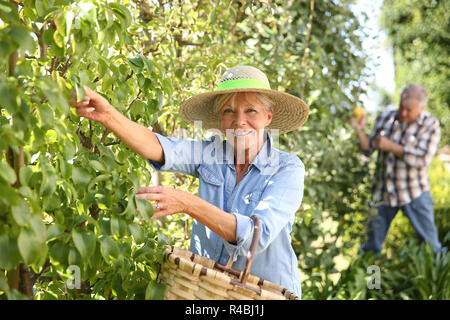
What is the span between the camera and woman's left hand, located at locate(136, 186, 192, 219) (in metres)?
1.41

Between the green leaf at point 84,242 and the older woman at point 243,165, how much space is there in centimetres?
41

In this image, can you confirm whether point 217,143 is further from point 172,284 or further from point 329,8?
point 329,8

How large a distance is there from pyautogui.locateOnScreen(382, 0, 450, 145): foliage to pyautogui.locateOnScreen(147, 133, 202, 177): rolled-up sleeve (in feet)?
26.0

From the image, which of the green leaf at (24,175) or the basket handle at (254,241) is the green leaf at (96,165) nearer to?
the green leaf at (24,175)

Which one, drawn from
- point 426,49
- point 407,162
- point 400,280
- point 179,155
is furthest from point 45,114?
point 426,49

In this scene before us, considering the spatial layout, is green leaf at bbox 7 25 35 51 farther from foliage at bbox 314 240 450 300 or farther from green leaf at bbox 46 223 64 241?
foliage at bbox 314 240 450 300

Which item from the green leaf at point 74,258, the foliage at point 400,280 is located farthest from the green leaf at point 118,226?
the foliage at point 400,280

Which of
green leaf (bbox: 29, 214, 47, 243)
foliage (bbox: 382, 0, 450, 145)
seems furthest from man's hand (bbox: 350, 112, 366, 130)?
foliage (bbox: 382, 0, 450, 145)

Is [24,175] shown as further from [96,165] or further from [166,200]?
[166,200]

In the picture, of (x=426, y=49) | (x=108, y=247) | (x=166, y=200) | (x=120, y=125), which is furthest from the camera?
(x=426, y=49)

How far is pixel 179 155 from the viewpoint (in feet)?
6.04

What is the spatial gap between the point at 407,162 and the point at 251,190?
3.16 metres

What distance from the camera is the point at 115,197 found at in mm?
1400
